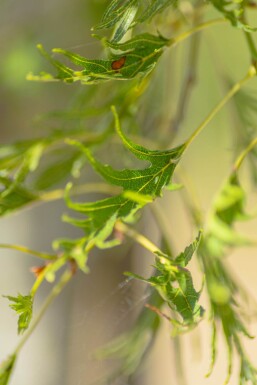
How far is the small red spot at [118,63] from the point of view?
15.7 inches

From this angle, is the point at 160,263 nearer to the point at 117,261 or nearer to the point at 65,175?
the point at 65,175

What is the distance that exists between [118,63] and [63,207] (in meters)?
1.05

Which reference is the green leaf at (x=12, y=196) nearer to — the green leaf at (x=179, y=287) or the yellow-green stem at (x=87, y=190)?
the yellow-green stem at (x=87, y=190)

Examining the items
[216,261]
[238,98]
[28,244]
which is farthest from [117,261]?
[216,261]

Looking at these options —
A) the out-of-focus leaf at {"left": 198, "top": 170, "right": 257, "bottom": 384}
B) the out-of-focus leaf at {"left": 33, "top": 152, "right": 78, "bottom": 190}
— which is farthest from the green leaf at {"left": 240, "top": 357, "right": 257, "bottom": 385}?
the out-of-focus leaf at {"left": 33, "top": 152, "right": 78, "bottom": 190}

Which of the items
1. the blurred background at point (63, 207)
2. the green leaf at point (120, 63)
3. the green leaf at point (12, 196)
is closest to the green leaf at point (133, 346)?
the blurred background at point (63, 207)

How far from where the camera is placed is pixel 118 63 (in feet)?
1.32

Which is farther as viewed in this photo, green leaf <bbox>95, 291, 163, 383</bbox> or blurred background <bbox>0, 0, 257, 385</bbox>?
blurred background <bbox>0, 0, 257, 385</bbox>

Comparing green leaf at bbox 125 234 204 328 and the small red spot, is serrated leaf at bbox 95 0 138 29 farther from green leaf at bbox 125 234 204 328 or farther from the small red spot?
green leaf at bbox 125 234 204 328

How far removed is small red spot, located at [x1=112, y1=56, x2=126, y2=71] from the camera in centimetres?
40

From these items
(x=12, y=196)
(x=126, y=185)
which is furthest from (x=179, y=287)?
(x=12, y=196)

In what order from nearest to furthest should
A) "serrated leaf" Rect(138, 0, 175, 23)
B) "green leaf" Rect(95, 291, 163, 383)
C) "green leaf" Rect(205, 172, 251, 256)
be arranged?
"serrated leaf" Rect(138, 0, 175, 23), "green leaf" Rect(205, 172, 251, 256), "green leaf" Rect(95, 291, 163, 383)

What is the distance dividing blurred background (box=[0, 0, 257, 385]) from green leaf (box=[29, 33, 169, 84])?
310 millimetres

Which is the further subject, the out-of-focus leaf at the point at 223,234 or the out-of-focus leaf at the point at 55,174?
the out-of-focus leaf at the point at 55,174
